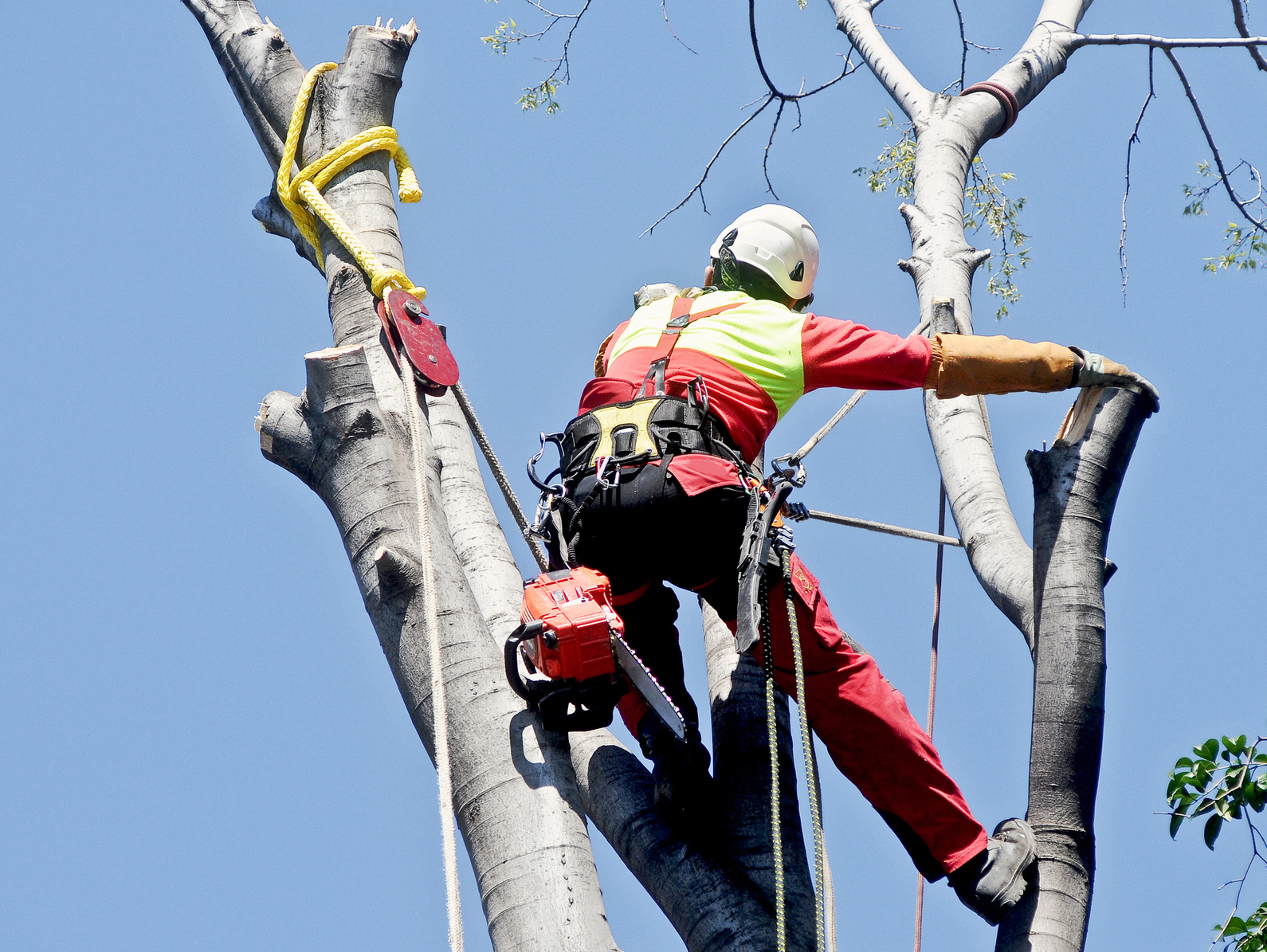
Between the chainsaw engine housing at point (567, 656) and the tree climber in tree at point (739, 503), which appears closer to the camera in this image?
the chainsaw engine housing at point (567, 656)

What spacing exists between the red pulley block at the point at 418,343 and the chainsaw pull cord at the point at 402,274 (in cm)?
4

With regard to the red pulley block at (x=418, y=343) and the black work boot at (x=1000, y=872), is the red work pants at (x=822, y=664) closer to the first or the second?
the black work boot at (x=1000, y=872)

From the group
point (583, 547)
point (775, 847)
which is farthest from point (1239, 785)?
point (583, 547)

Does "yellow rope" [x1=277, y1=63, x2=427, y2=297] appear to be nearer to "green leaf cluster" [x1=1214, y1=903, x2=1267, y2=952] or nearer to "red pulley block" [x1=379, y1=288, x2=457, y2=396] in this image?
"red pulley block" [x1=379, y1=288, x2=457, y2=396]

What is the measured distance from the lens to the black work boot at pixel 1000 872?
2895 millimetres

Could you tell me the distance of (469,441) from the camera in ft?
11.8

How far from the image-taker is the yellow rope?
12.7 feet

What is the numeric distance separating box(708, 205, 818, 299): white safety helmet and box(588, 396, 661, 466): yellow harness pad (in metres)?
0.82

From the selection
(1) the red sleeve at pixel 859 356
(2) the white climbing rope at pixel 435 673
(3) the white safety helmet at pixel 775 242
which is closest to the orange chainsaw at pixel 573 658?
(2) the white climbing rope at pixel 435 673

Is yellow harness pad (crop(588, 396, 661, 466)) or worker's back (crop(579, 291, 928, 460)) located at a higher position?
worker's back (crop(579, 291, 928, 460))

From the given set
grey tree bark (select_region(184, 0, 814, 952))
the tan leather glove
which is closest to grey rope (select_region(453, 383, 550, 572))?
grey tree bark (select_region(184, 0, 814, 952))

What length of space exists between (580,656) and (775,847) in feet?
1.81

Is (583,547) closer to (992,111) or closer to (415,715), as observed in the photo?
(415,715)

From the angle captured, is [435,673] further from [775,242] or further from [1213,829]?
[1213,829]
